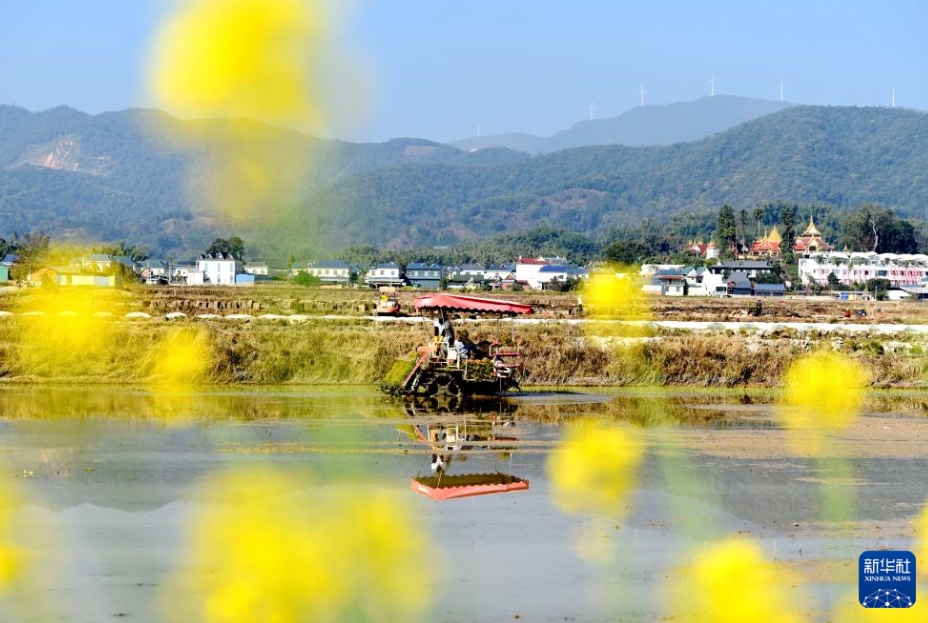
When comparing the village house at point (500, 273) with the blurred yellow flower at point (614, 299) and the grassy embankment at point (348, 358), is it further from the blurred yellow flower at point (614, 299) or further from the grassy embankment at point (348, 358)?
the grassy embankment at point (348, 358)

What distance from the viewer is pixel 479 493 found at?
68.3 ft

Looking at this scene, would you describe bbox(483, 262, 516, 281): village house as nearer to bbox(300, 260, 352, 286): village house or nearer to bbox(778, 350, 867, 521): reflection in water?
bbox(300, 260, 352, 286): village house

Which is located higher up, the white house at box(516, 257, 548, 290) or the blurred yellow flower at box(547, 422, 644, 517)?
the white house at box(516, 257, 548, 290)

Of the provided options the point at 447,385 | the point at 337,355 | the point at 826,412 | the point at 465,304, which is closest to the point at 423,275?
the point at 337,355

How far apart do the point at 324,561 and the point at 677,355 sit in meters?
24.4

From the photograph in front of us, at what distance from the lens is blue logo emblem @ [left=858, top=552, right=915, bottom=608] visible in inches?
578

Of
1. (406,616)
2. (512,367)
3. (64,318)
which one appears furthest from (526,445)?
(64,318)

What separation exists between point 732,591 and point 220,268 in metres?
112

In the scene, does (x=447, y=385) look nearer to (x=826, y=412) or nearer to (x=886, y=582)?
(x=826, y=412)

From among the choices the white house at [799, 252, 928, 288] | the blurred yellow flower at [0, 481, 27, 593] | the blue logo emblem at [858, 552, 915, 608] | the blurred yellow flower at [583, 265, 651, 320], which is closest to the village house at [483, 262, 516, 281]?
the white house at [799, 252, 928, 288]

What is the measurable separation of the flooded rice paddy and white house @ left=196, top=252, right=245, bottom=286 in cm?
8574

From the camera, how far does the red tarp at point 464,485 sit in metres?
20.6

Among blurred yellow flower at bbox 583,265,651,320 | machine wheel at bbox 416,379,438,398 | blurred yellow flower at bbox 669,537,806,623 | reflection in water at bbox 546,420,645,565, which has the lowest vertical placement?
blurred yellow flower at bbox 669,537,806,623

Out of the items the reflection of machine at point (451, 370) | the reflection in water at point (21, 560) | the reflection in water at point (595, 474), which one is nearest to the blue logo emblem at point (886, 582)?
the reflection in water at point (595, 474)
